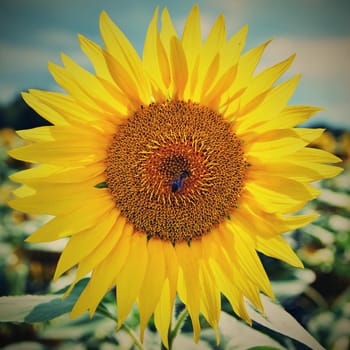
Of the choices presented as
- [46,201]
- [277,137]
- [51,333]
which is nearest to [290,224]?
[277,137]

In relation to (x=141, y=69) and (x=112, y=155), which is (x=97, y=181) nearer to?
(x=112, y=155)

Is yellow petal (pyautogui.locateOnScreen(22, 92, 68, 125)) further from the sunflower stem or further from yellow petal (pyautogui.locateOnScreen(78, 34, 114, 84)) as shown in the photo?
the sunflower stem

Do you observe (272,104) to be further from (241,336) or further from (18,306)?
(18,306)

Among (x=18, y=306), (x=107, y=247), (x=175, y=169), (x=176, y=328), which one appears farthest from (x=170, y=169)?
(x=18, y=306)

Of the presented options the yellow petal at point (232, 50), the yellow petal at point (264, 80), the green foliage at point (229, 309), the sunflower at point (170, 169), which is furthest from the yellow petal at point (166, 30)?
the green foliage at point (229, 309)

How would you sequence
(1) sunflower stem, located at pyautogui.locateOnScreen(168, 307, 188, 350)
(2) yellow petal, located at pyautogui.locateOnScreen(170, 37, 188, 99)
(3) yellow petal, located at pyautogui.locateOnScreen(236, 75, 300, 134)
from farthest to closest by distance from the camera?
1. (1) sunflower stem, located at pyautogui.locateOnScreen(168, 307, 188, 350)
2. (3) yellow petal, located at pyautogui.locateOnScreen(236, 75, 300, 134)
3. (2) yellow petal, located at pyautogui.locateOnScreen(170, 37, 188, 99)

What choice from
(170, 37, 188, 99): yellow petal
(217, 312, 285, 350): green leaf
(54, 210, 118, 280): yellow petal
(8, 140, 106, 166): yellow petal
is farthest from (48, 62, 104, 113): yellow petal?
(217, 312, 285, 350): green leaf

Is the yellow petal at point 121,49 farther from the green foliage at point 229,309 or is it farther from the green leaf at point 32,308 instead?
the green leaf at point 32,308
